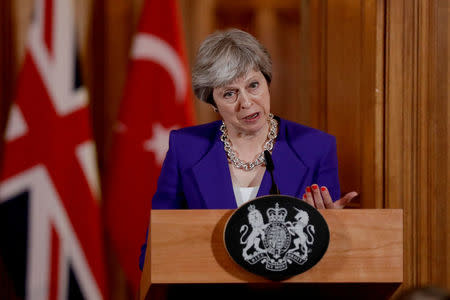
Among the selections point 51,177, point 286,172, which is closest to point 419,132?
point 286,172

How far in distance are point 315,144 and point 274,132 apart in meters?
0.15

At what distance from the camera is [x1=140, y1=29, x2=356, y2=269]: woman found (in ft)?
6.25

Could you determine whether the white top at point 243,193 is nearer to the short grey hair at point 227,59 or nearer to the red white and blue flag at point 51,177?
the short grey hair at point 227,59

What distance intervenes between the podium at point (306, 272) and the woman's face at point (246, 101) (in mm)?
731

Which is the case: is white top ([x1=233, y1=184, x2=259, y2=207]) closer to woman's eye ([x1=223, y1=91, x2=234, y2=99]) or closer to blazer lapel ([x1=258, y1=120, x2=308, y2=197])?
blazer lapel ([x1=258, y1=120, x2=308, y2=197])

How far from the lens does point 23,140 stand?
3143mm

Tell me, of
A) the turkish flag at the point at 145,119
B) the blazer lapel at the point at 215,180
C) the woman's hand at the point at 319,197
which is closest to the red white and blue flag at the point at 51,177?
the turkish flag at the point at 145,119

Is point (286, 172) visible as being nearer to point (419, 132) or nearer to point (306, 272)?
point (419, 132)

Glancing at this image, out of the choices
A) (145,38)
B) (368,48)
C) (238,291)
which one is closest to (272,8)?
(145,38)

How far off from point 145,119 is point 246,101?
149cm

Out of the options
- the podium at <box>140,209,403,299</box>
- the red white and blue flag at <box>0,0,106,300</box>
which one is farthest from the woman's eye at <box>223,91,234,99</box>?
the red white and blue flag at <box>0,0,106,300</box>

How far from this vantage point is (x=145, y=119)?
333cm

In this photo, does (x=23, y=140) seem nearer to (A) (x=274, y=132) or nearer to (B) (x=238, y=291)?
(A) (x=274, y=132)

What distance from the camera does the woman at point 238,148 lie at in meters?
1.91
